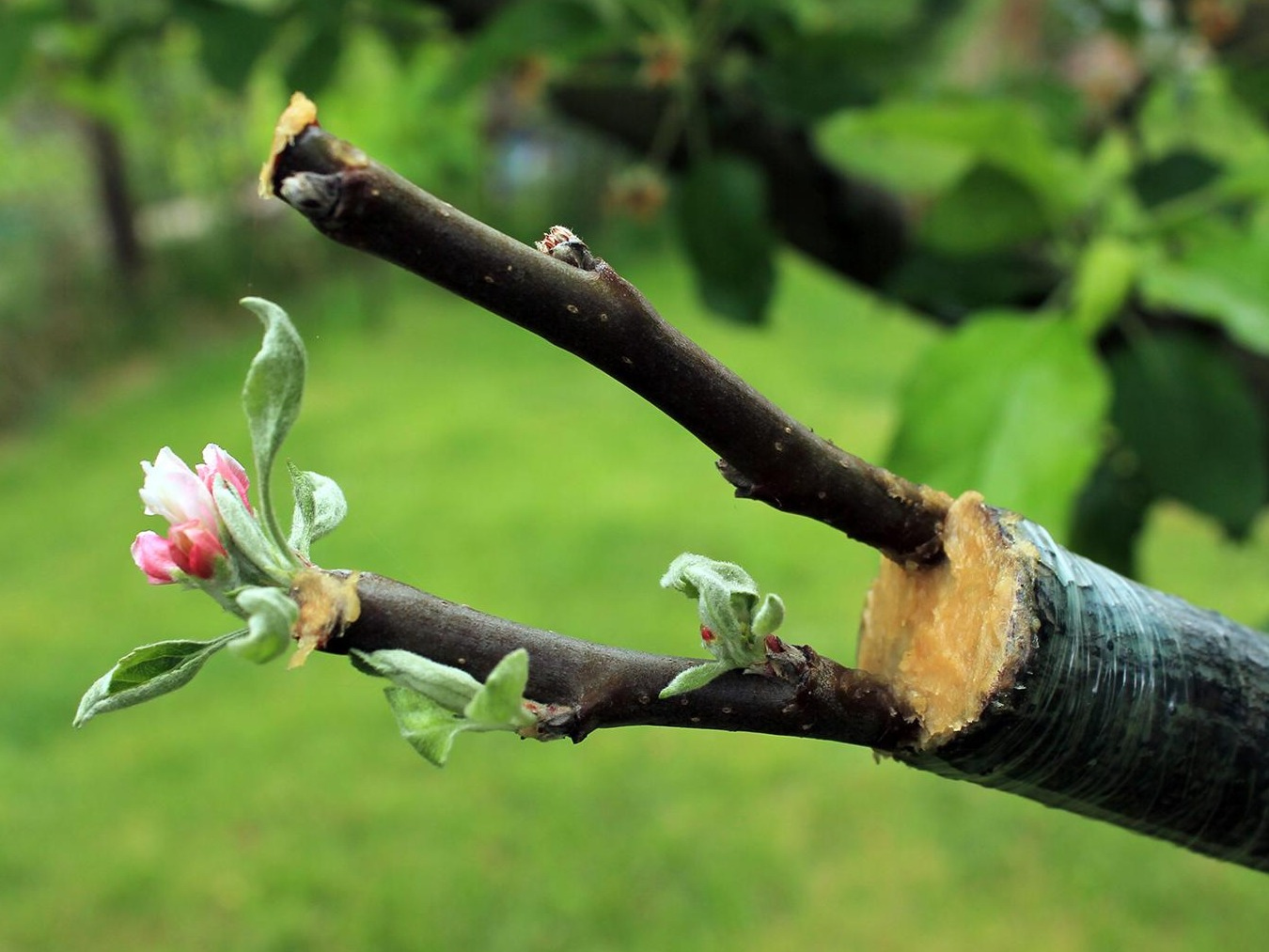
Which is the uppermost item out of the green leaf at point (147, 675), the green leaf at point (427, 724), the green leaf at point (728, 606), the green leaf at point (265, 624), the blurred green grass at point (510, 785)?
the green leaf at point (728, 606)

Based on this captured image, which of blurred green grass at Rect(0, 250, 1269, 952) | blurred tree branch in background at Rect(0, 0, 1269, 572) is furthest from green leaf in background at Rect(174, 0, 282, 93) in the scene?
blurred green grass at Rect(0, 250, 1269, 952)

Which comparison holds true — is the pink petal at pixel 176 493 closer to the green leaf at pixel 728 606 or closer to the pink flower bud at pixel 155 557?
the pink flower bud at pixel 155 557

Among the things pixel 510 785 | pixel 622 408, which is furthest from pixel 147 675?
pixel 622 408

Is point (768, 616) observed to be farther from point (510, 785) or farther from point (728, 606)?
point (510, 785)

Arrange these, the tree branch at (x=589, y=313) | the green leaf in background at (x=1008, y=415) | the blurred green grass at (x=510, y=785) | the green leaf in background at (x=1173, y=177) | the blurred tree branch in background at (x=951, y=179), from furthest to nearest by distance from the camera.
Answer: the blurred green grass at (x=510, y=785) < the green leaf in background at (x=1173, y=177) < the blurred tree branch in background at (x=951, y=179) < the green leaf in background at (x=1008, y=415) < the tree branch at (x=589, y=313)

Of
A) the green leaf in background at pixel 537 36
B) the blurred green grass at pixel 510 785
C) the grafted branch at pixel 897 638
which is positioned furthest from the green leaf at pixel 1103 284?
the blurred green grass at pixel 510 785

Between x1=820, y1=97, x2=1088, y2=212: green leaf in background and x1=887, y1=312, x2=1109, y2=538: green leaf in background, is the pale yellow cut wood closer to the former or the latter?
x1=887, y1=312, x2=1109, y2=538: green leaf in background
